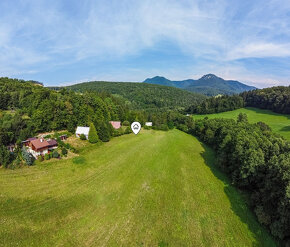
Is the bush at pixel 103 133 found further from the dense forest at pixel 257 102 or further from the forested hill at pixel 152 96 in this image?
the forested hill at pixel 152 96

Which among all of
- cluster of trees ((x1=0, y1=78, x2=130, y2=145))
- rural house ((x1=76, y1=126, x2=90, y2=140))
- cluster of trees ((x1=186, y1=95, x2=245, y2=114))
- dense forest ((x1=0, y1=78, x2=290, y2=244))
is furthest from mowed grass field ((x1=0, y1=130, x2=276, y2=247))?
cluster of trees ((x1=186, y1=95, x2=245, y2=114))

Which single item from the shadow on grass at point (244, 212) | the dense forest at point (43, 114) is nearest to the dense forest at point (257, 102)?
the shadow on grass at point (244, 212)

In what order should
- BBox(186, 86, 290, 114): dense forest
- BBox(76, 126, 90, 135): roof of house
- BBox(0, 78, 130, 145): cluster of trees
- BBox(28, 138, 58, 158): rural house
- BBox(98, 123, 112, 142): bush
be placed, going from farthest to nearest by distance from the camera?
1. BBox(186, 86, 290, 114): dense forest
2. BBox(98, 123, 112, 142): bush
3. BBox(76, 126, 90, 135): roof of house
4. BBox(0, 78, 130, 145): cluster of trees
5. BBox(28, 138, 58, 158): rural house

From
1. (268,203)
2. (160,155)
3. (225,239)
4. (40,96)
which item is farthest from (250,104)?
(40,96)

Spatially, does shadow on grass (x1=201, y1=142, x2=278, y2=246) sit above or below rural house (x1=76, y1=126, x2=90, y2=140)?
below

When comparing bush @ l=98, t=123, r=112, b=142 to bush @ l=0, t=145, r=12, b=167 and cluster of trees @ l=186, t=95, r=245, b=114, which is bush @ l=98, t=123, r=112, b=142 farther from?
cluster of trees @ l=186, t=95, r=245, b=114

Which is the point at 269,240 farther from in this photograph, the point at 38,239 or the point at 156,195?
the point at 38,239

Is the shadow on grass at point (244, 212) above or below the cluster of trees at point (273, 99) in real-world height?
below
